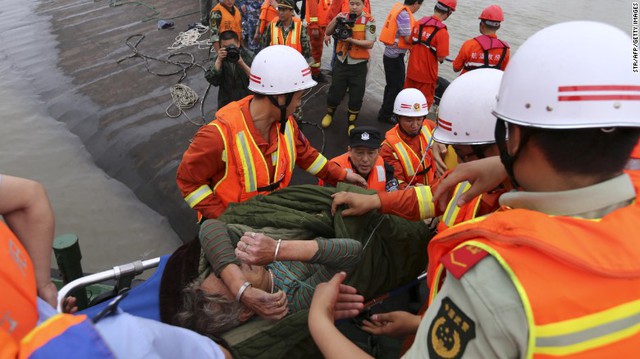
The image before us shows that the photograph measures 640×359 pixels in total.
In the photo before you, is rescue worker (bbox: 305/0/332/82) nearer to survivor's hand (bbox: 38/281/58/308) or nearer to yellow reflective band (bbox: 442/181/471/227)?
yellow reflective band (bbox: 442/181/471/227)

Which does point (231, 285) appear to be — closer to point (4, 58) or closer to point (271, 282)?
point (271, 282)

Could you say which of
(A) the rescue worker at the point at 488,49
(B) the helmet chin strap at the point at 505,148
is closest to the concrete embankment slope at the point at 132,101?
(A) the rescue worker at the point at 488,49

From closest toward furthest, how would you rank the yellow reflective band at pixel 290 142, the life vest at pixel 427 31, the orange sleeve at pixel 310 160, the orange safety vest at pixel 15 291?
the orange safety vest at pixel 15 291, the yellow reflective band at pixel 290 142, the orange sleeve at pixel 310 160, the life vest at pixel 427 31

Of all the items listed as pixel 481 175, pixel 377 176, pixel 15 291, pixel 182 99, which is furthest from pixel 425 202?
pixel 182 99

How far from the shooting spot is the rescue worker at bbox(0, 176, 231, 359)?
91 cm

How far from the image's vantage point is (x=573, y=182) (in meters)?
1.09

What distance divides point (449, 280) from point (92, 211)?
5.51 m

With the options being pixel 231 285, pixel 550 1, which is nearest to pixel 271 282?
pixel 231 285

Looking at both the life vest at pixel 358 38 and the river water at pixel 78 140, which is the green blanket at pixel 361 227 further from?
the life vest at pixel 358 38

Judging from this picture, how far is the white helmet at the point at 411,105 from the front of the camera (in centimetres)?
419

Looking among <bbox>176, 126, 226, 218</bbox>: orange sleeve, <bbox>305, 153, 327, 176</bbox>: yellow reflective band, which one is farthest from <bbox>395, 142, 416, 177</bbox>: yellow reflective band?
<bbox>176, 126, 226, 218</bbox>: orange sleeve

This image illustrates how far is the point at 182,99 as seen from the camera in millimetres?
6844

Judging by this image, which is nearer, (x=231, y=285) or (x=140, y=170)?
(x=231, y=285)

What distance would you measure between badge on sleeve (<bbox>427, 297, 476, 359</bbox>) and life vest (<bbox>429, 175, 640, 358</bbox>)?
132mm
